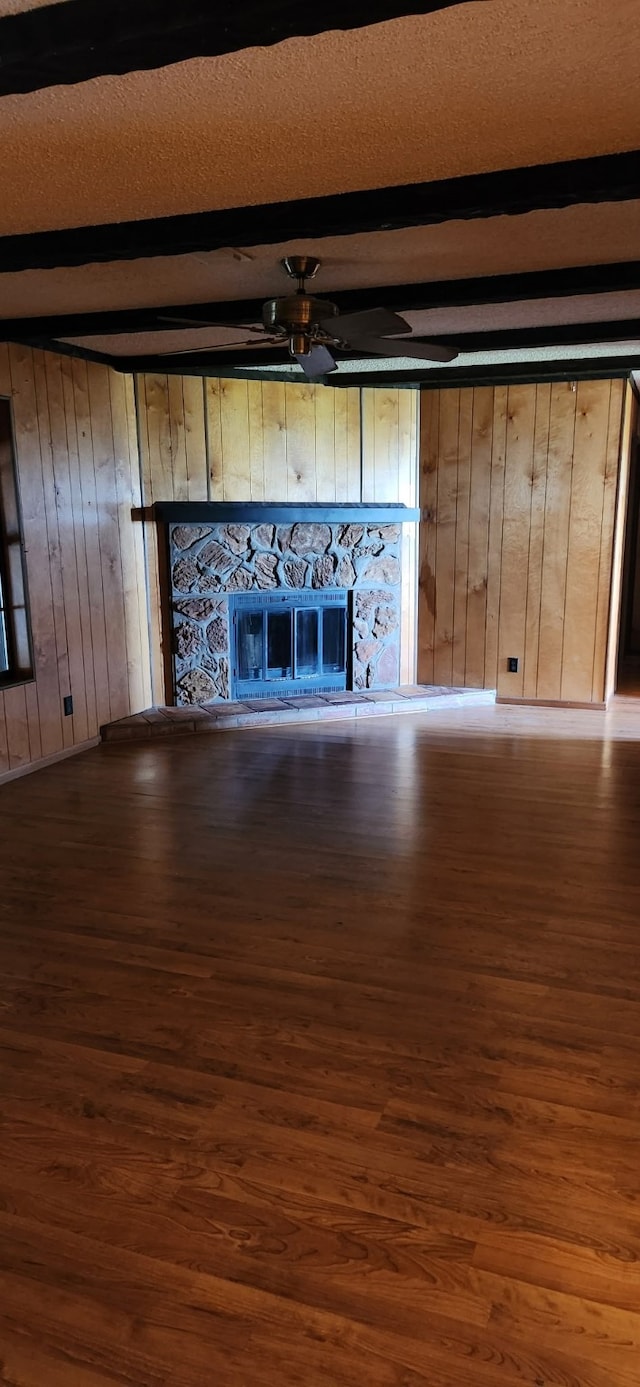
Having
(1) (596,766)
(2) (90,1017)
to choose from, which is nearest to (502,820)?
(1) (596,766)

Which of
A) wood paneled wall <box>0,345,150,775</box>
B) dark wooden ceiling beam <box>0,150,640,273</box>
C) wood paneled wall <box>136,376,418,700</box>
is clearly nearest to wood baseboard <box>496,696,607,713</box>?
wood paneled wall <box>136,376,418,700</box>

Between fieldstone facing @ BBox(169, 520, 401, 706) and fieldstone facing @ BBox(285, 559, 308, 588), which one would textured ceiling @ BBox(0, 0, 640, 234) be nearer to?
fieldstone facing @ BBox(169, 520, 401, 706)

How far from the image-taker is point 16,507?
472 centimetres

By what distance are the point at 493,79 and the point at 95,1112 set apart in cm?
255

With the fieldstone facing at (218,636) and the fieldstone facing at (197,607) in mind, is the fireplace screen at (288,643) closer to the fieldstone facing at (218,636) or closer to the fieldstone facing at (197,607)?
the fieldstone facing at (218,636)

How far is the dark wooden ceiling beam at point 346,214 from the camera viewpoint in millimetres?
2398

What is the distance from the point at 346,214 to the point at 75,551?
3.09m

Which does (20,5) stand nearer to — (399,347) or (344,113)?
(344,113)

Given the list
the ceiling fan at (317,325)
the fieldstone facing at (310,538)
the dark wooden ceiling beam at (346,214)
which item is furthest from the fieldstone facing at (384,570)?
the dark wooden ceiling beam at (346,214)

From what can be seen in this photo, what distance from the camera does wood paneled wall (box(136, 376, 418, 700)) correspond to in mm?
5805

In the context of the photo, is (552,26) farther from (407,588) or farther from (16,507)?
(407,588)

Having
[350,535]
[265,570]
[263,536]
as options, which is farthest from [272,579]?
[350,535]

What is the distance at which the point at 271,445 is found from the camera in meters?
6.14

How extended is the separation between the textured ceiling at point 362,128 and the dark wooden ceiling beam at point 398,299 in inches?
4.1
